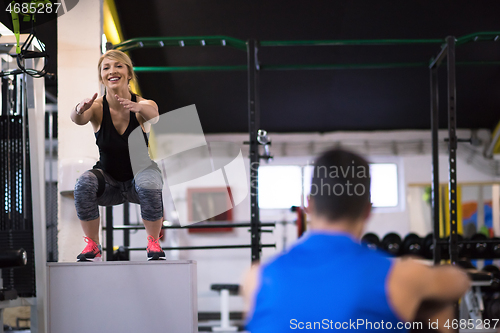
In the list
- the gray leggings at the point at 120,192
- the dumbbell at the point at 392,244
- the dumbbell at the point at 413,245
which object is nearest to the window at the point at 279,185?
the dumbbell at the point at 392,244

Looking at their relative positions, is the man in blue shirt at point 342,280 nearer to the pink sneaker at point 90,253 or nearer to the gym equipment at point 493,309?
the pink sneaker at point 90,253

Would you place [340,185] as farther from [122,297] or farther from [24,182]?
[24,182]

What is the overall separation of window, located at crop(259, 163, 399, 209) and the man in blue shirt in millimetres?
6196

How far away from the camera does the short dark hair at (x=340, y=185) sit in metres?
1.01

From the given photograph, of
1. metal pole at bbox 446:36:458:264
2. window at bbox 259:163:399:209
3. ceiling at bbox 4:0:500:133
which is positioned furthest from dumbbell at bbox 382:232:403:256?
metal pole at bbox 446:36:458:264

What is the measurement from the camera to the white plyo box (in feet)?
6.95

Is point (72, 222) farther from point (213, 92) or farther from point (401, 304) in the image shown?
point (213, 92)

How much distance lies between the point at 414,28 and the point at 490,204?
138 inches

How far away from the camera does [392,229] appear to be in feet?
24.9

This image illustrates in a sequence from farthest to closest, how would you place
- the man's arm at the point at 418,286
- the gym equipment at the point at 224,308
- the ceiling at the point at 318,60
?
the gym equipment at the point at 224,308 < the ceiling at the point at 318,60 < the man's arm at the point at 418,286

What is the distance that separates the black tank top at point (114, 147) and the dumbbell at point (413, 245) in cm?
516

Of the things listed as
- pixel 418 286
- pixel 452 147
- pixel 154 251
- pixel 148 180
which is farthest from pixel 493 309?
pixel 418 286

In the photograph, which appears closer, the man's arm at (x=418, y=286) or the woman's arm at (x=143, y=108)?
the man's arm at (x=418, y=286)

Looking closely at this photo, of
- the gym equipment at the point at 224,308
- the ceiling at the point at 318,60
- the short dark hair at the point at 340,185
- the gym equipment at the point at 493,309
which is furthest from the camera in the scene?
the gym equipment at the point at 224,308
